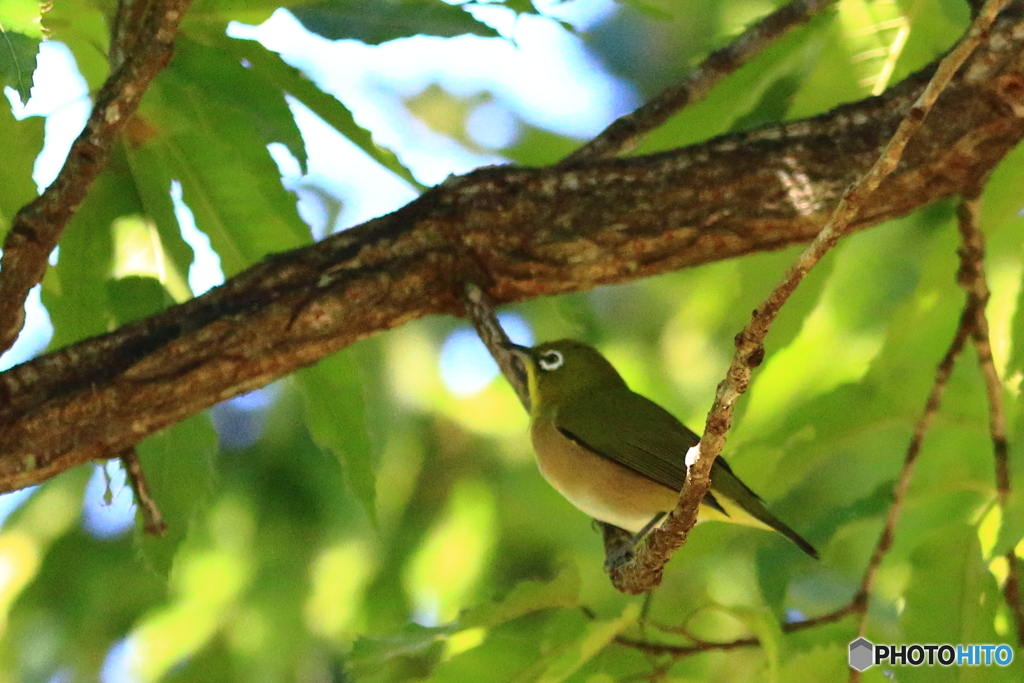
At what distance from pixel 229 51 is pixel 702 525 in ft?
6.42

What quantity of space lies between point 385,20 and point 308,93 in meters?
0.32

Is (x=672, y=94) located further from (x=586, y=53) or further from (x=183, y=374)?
(x=586, y=53)

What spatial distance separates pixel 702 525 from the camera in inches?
121

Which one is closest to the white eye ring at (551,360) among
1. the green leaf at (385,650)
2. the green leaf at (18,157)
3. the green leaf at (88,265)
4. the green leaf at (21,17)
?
the green leaf at (385,650)

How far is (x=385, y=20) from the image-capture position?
2.84 meters

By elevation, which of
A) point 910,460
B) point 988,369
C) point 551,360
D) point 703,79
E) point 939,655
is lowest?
point 939,655

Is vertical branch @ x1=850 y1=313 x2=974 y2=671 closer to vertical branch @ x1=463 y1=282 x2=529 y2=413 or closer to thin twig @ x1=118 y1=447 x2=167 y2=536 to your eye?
vertical branch @ x1=463 y1=282 x2=529 y2=413

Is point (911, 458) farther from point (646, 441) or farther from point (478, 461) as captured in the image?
point (478, 461)

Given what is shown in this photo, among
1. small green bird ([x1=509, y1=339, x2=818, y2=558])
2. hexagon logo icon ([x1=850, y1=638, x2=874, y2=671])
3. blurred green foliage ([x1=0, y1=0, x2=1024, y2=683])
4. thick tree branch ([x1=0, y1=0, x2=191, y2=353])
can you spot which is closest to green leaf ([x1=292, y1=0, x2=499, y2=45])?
blurred green foliage ([x1=0, y1=0, x2=1024, y2=683])

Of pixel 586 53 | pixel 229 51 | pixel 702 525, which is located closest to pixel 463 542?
pixel 702 525

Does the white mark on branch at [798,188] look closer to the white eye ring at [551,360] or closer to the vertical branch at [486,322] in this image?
the vertical branch at [486,322]

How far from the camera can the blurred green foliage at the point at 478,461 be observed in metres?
2.87

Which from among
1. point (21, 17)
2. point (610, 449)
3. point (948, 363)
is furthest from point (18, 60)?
point (948, 363)

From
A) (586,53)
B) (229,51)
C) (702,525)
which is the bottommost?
(702,525)
